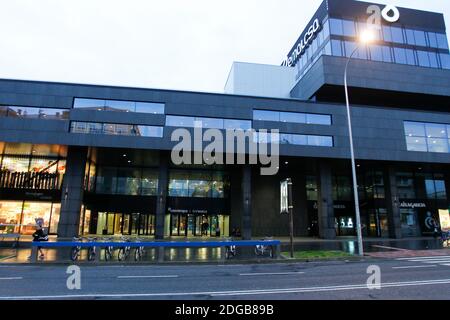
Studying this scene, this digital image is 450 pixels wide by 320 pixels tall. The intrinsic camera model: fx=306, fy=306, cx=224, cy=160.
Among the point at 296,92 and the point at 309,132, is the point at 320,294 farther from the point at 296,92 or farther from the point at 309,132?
the point at 296,92

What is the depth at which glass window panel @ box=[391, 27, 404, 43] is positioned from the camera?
128 feet

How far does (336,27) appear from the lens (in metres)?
37.7

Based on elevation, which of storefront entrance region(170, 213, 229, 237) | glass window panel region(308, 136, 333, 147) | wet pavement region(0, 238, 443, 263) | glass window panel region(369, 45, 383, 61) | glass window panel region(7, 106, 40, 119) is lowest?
wet pavement region(0, 238, 443, 263)

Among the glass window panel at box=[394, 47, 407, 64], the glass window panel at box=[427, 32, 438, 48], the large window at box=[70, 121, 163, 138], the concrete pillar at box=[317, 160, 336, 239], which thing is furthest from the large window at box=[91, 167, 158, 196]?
the glass window panel at box=[427, 32, 438, 48]

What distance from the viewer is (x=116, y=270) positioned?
13.4 m

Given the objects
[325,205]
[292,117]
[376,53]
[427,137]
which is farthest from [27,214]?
[427,137]

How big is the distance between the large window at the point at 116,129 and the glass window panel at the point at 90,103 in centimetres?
163

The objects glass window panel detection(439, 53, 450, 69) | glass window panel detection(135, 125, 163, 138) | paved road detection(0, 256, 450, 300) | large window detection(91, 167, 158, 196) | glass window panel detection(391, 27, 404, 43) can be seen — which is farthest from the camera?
glass window panel detection(439, 53, 450, 69)

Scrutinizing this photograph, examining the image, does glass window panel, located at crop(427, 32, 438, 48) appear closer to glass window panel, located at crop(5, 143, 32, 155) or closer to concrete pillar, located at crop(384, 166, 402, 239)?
concrete pillar, located at crop(384, 166, 402, 239)

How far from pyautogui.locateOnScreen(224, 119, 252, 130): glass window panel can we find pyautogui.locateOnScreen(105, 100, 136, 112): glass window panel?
9531mm

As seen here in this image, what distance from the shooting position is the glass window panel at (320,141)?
3250 cm

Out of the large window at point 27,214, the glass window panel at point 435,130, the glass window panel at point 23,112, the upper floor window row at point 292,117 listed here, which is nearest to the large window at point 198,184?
the upper floor window row at point 292,117
